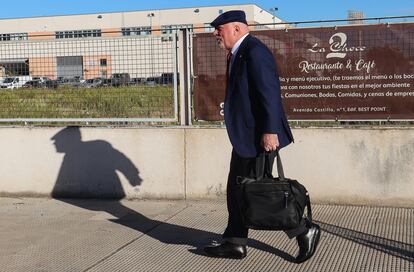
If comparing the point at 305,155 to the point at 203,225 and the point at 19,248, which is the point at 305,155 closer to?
the point at 203,225

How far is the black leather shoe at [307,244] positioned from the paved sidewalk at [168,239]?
2.8 inches

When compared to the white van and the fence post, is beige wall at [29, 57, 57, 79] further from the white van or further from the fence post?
the fence post

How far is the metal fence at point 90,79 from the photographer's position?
718 cm

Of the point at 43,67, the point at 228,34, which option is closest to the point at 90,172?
the point at 43,67

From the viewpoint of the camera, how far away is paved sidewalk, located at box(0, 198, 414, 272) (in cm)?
467

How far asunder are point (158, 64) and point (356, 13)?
249cm

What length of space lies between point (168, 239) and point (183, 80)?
2299 millimetres

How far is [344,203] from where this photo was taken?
6574mm

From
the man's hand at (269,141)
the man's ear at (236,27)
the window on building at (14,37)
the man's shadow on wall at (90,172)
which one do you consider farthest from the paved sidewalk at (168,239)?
the window on building at (14,37)

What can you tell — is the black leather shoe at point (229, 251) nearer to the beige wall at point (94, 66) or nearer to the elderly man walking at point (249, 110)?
the elderly man walking at point (249, 110)

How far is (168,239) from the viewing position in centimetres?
544

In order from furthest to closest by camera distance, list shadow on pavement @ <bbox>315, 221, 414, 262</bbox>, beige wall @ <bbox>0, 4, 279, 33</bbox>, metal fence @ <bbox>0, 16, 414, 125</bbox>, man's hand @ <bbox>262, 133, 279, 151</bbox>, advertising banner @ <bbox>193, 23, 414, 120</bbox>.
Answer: beige wall @ <bbox>0, 4, 279, 33</bbox>
metal fence @ <bbox>0, 16, 414, 125</bbox>
advertising banner @ <bbox>193, 23, 414, 120</bbox>
shadow on pavement @ <bbox>315, 221, 414, 262</bbox>
man's hand @ <bbox>262, 133, 279, 151</bbox>

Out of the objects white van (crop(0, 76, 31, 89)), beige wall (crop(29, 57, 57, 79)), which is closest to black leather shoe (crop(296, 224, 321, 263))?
beige wall (crop(29, 57, 57, 79))

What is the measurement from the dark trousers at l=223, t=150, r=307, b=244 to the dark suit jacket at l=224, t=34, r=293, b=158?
125mm
